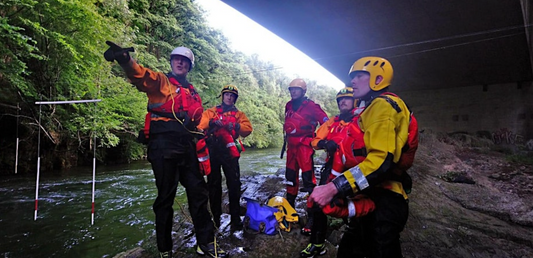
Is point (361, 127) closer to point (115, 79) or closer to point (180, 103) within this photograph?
point (180, 103)

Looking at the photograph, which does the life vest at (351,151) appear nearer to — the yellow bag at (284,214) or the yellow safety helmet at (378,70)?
the yellow safety helmet at (378,70)

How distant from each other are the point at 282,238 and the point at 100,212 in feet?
12.2

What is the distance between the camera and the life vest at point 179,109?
7.28 ft

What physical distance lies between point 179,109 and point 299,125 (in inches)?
71.9

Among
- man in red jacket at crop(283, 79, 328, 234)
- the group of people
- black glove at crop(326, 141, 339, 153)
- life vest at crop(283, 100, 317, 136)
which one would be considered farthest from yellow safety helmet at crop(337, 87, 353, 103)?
black glove at crop(326, 141, 339, 153)

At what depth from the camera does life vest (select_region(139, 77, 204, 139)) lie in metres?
2.22

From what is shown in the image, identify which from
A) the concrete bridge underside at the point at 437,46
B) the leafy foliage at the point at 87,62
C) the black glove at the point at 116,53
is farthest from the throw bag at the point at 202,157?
the concrete bridge underside at the point at 437,46

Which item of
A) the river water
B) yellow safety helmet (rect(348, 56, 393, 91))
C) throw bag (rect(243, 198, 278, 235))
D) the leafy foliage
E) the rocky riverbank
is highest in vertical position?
the leafy foliage

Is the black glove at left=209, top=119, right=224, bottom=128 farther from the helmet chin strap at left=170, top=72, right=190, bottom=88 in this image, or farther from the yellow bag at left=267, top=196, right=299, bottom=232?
the yellow bag at left=267, top=196, right=299, bottom=232

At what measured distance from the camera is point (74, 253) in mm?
2869

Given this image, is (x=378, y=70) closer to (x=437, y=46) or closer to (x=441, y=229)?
(x=441, y=229)

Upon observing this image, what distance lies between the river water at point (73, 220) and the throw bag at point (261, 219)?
59.8 inches

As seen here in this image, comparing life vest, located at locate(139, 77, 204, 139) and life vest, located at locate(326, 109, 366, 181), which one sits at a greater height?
life vest, located at locate(139, 77, 204, 139)

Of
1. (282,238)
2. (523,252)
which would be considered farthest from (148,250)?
(523,252)
